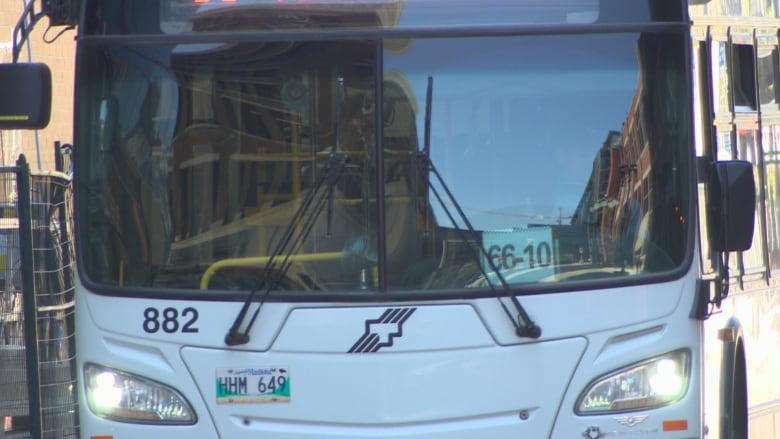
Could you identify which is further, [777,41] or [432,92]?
[777,41]

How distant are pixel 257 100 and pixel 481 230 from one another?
965 millimetres

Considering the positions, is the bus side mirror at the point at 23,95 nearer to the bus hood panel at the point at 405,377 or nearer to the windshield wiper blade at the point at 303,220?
the windshield wiper blade at the point at 303,220

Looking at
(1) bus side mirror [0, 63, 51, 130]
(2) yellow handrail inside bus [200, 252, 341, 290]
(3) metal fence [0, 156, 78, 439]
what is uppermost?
(1) bus side mirror [0, 63, 51, 130]

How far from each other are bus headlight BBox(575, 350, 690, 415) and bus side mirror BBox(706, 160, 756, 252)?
540mm

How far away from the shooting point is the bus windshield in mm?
4953

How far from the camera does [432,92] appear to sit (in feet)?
16.3

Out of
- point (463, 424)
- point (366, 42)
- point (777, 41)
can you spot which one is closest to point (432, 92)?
point (366, 42)

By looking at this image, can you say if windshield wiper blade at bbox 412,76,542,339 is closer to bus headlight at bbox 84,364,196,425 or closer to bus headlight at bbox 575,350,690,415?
bus headlight at bbox 575,350,690,415

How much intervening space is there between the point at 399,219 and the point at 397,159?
220 millimetres

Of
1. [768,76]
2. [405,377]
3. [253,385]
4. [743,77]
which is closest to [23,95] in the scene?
[253,385]

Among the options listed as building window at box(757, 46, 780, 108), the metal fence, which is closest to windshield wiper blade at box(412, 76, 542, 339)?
building window at box(757, 46, 780, 108)

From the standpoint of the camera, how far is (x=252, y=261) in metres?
5.00

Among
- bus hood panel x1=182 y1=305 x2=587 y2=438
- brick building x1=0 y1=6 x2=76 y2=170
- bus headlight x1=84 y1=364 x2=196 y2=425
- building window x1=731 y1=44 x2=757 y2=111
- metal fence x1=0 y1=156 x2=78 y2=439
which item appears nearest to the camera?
bus hood panel x1=182 y1=305 x2=587 y2=438

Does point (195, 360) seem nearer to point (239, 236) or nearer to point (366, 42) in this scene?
point (239, 236)
